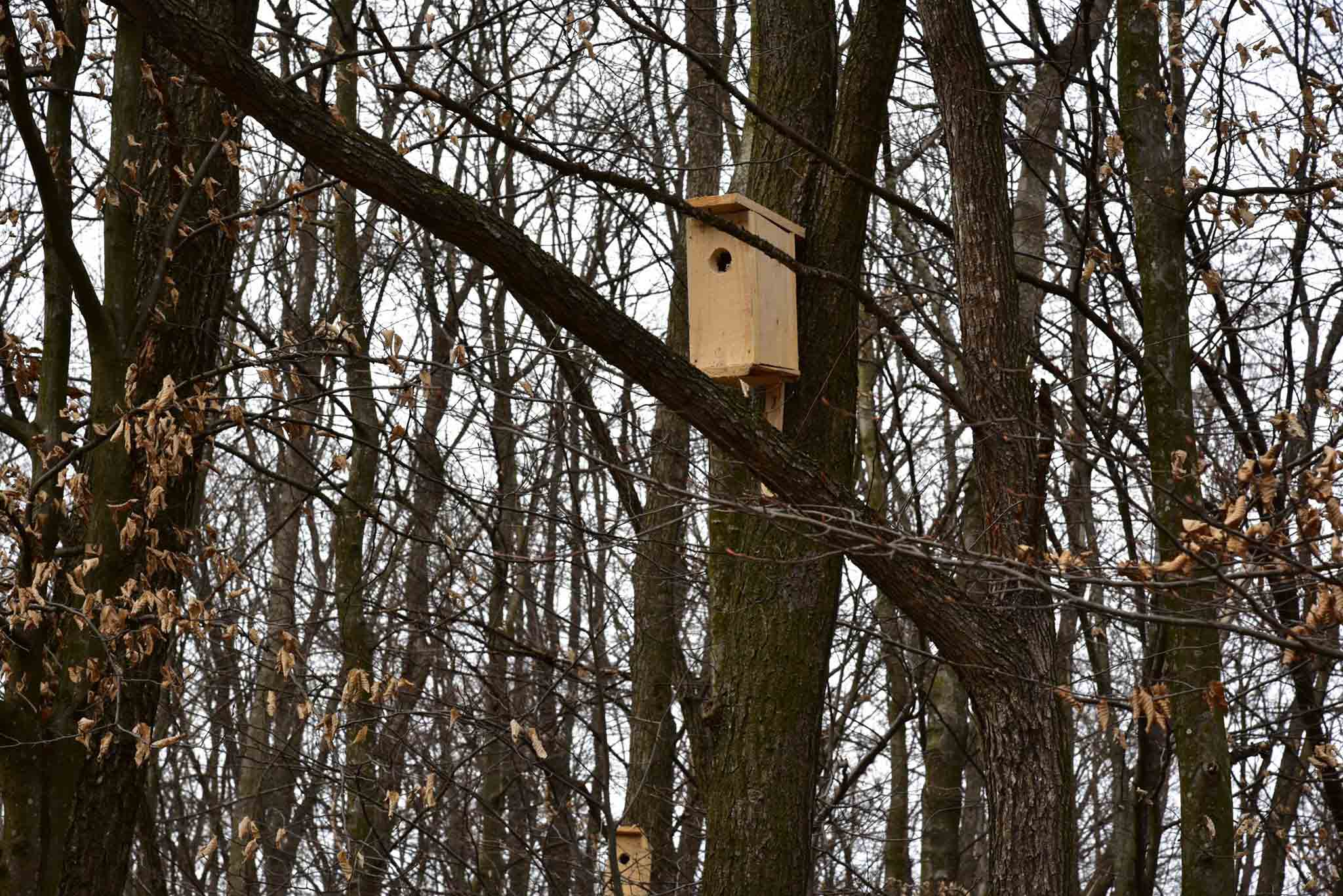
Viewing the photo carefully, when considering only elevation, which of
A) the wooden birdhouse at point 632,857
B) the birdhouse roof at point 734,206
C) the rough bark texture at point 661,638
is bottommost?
the wooden birdhouse at point 632,857

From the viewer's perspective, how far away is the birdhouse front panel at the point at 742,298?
13.3 ft

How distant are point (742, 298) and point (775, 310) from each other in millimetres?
113

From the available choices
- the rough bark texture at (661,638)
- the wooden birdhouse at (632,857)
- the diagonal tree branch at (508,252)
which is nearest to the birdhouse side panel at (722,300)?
the diagonal tree branch at (508,252)

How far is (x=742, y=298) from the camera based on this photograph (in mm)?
4125

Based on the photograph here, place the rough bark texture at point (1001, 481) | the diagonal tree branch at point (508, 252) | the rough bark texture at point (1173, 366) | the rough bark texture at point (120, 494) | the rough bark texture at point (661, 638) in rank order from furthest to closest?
1. the rough bark texture at point (661, 638)
2. the rough bark texture at point (1173, 366)
3. the rough bark texture at point (120, 494)
4. the rough bark texture at point (1001, 481)
5. the diagonal tree branch at point (508, 252)

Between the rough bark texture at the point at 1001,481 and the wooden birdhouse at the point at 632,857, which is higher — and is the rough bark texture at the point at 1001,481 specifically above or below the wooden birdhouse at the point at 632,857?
above

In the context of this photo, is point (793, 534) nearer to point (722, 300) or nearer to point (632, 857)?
point (722, 300)

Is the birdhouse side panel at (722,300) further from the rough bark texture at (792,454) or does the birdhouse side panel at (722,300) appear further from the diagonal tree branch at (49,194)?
the diagonal tree branch at (49,194)

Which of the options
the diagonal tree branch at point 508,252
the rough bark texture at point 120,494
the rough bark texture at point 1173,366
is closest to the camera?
the diagonal tree branch at point 508,252

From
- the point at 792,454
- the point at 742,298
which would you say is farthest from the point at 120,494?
the point at 792,454

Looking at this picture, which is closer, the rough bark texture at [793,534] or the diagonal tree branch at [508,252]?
the diagonal tree branch at [508,252]

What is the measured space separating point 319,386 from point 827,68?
7.27 feet

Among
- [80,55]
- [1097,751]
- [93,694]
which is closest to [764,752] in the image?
[93,694]

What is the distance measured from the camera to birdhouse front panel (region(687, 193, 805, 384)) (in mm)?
Answer: 4062
